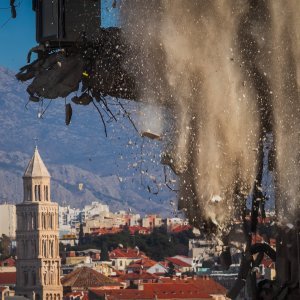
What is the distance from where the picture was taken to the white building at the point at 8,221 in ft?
619

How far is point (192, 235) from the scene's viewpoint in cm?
820

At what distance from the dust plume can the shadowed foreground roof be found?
112222 mm

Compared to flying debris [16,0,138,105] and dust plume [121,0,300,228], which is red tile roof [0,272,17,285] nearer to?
flying debris [16,0,138,105]

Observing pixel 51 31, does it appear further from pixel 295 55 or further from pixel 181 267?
pixel 181 267

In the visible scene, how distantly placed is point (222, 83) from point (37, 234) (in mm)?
132239

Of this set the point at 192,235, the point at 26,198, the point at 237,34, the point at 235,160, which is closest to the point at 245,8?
the point at 237,34

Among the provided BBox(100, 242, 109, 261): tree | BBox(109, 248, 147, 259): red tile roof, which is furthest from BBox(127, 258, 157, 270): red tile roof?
BBox(100, 242, 109, 261): tree

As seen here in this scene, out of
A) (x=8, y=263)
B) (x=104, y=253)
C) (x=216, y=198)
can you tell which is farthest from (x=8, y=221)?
(x=216, y=198)

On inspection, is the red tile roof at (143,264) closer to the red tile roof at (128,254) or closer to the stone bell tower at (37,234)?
the red tile roof at (128,254)

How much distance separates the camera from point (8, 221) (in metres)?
192

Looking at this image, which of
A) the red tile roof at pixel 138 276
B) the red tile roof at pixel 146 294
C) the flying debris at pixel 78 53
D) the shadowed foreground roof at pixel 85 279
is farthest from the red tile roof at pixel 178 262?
the flying debris at pixel 78 53

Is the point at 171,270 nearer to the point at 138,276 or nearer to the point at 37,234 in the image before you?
the point at 138,276

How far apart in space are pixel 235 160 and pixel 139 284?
345ft

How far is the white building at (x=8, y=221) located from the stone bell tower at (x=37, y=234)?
4619 centimetres
